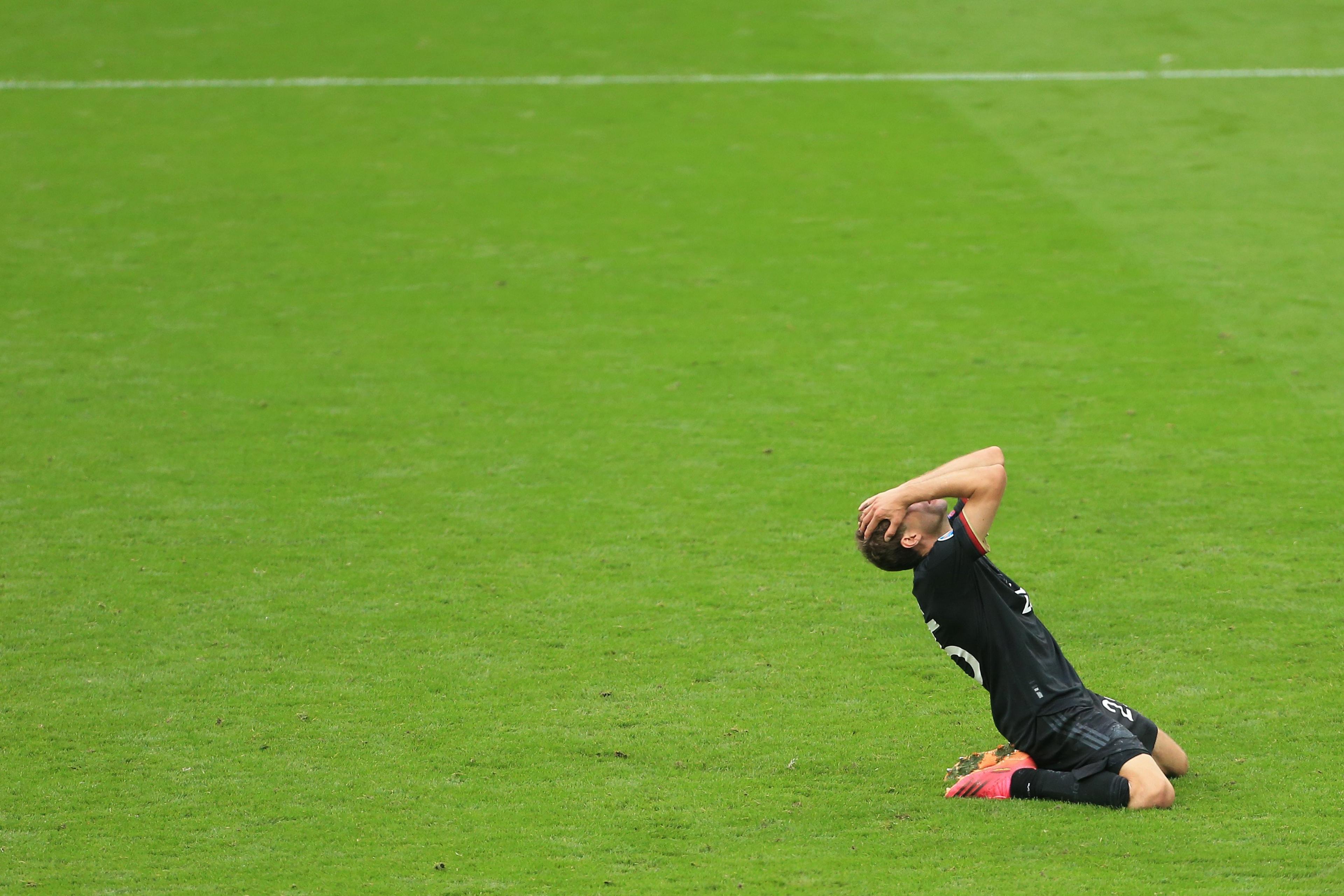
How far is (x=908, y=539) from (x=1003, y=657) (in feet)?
1.74

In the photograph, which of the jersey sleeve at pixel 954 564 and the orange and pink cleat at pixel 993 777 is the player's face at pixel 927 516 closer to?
the jersey sleeve at pixel 954 564

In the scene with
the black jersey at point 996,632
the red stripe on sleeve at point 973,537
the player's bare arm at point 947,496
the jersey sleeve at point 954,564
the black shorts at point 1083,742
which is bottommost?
the black shorts at point 1083,742

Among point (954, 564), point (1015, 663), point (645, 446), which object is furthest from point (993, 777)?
point (645, 446)

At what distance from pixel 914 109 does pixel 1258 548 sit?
875 centimetres

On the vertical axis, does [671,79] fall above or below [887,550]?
below

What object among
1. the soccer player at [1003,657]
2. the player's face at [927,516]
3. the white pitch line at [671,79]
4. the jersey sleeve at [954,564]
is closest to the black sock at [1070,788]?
the soccer player at [1003,657]

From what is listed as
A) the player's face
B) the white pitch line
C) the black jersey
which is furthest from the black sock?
the white pitch line

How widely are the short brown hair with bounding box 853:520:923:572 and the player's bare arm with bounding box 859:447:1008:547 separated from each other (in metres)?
0.02

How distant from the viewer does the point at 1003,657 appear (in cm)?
495

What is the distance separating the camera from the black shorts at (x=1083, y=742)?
4859 mm

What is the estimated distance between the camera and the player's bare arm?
481cm

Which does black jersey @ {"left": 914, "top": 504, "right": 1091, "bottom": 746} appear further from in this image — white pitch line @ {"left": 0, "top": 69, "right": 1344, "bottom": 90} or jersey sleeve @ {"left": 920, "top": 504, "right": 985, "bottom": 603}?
white pitch line @ {"left": 0, "top": 69, "right": 1344, "bottom": 90}

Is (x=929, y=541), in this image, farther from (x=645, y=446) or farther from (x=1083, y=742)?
(x=645, y=446)

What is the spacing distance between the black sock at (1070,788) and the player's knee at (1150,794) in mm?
18
